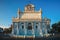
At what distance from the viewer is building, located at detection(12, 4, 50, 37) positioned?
27.7 meters

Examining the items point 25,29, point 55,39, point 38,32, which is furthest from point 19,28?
point 55,39

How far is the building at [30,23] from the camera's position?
90.7ft

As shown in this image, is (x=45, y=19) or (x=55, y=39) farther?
(x=45, y=19)

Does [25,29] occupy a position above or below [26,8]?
below

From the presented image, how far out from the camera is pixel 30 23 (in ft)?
93.1

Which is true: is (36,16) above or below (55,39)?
above

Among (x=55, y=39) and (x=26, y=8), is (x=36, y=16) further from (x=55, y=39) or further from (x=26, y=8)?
(x=55, y=39)

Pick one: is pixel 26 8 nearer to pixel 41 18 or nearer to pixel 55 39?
pixel 41 18

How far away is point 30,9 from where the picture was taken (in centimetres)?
2881

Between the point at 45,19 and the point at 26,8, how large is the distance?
10.9 ft

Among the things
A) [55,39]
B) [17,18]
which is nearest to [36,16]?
[17,18]

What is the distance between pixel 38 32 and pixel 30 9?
3.62 metres

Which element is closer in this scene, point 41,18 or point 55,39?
point 55,39

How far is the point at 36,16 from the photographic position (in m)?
28.5
